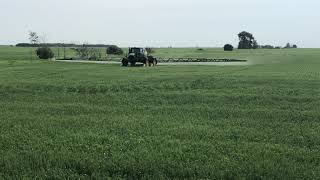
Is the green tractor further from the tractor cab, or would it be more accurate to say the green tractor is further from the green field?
the green field

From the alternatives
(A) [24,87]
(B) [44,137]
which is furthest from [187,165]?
(A) [24,87]

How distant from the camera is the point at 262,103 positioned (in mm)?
18562

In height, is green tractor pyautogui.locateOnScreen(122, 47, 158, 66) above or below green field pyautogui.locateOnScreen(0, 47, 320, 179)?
below

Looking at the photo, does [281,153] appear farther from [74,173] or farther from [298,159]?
[74,173]

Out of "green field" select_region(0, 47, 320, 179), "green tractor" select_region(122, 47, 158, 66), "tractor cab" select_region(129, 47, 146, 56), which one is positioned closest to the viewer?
"green field" select_region(0, 47, 320, 179)

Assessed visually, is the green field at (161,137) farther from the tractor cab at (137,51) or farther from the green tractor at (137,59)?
the tractor cab at (137,51)

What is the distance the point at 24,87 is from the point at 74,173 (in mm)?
17879

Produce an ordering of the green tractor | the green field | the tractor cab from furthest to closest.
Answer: the tractor cab, the green tractor, the green field

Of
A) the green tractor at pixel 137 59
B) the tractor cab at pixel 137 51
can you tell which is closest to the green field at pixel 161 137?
the green tractor at pixel 137 59

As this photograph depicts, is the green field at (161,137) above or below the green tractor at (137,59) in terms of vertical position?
above

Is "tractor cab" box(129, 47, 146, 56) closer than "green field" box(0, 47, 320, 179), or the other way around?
"green field" box(0, 47, 320, 179)

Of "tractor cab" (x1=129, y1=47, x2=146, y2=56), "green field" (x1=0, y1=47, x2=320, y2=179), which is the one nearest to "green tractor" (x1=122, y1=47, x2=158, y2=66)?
"tractor cab" (x1=129, y1=47, x2=146, y2=56)

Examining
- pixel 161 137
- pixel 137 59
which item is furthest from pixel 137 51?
pixel 161 137

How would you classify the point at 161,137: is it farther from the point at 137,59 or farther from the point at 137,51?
the point at 137,51
